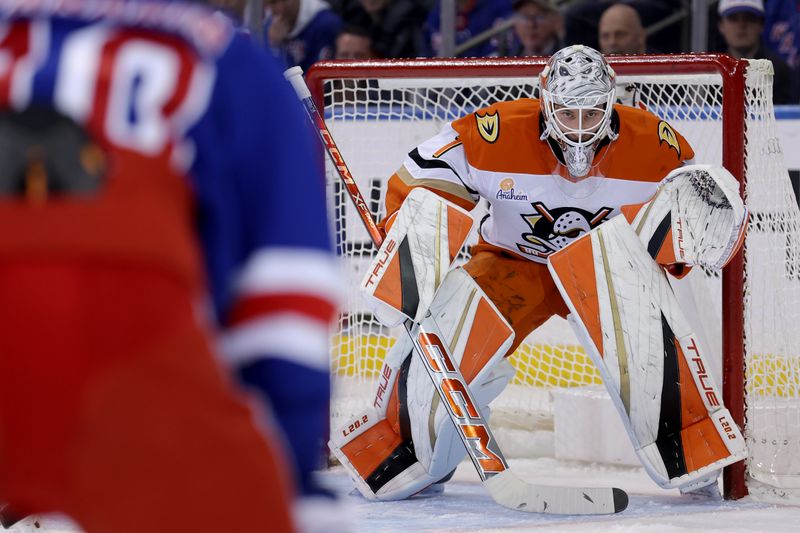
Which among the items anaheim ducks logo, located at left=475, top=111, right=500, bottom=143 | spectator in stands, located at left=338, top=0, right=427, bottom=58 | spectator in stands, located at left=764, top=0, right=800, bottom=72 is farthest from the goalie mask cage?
spectator in stands, located at left=764, top=0, right=800, bottom=72

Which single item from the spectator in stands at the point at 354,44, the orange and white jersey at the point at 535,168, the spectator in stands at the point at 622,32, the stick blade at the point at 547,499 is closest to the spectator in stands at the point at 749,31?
the spectator in stands at the point at 622,32

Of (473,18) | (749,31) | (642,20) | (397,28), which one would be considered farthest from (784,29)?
(397,28)

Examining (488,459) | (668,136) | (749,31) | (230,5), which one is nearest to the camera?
(230,5)

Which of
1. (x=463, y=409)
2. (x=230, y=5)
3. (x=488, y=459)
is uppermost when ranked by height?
(x=230, y=5)

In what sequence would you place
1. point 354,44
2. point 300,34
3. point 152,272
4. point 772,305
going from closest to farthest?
point 152,272, point 772,305, point 354,44, point 300,34

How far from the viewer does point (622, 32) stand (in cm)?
446

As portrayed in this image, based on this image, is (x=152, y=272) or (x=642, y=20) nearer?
(x=152, y=272)

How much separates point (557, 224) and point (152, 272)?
2.27 meters

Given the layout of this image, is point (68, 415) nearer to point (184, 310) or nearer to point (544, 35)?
point (184, 310)

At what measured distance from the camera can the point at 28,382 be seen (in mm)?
867

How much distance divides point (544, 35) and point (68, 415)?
13.5ft

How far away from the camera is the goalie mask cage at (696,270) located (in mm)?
3027

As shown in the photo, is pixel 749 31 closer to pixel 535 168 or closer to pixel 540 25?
pixel 540 25

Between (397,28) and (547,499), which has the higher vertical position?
(397,28)
